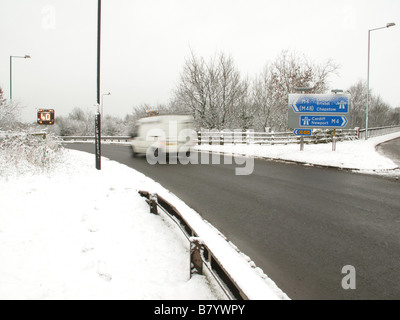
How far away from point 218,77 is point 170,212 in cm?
2864

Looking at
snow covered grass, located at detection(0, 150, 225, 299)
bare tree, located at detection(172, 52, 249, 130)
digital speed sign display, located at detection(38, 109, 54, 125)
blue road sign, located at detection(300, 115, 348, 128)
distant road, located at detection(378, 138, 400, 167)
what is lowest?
snow covered grass, located at detection(0, 150, 225, 299)

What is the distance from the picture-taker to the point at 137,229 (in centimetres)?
488

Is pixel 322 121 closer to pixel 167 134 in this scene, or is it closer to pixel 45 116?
pixel 167 134

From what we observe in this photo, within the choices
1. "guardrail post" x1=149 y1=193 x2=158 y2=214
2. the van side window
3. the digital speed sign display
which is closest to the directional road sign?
the van side window

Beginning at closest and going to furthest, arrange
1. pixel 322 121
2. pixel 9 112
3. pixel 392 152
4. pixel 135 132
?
pixel 322 121 < pixel 135 132 < pixel 392 152 < pixel 9 112

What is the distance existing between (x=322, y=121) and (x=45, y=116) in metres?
16.8

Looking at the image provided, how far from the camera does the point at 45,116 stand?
739 inches

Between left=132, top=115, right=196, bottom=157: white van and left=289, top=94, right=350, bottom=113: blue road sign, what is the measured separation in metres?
6.00

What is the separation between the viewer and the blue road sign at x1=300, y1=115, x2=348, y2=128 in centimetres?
1566

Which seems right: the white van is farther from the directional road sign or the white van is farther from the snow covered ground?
the snow covered ground

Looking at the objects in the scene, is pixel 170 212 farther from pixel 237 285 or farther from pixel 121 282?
pixel 237 285

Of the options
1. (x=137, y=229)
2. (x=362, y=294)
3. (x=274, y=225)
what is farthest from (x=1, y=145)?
(x=362, y=294)

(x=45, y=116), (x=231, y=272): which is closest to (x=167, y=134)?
(x=45, y=116)

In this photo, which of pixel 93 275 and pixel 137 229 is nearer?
pixel 93 275
